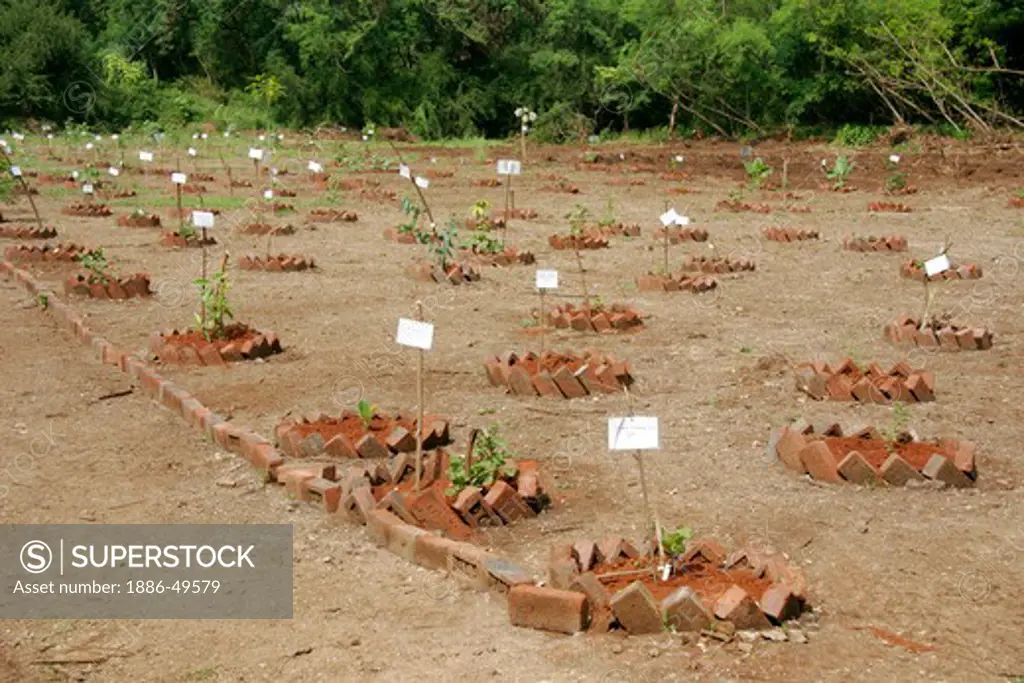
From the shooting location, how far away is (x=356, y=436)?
21.5 feet

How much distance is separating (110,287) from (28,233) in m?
4.94

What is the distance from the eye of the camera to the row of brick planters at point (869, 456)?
579 cm

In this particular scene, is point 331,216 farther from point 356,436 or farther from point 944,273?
point 356,436

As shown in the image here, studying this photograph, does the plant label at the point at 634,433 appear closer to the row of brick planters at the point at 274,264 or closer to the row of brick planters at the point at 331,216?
the row of brick planters at the point at 274,264

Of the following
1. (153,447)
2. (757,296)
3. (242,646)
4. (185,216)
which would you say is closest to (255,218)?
(185,216)

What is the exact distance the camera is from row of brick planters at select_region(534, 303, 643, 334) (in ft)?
31.9

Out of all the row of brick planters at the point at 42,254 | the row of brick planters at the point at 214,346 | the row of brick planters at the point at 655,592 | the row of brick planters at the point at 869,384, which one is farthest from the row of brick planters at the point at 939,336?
the row of brick planters at the point at 42,254

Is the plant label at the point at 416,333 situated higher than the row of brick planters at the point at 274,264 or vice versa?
the plant label at the point at 416,333

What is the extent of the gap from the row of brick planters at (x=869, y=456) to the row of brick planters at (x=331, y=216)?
12.8 m

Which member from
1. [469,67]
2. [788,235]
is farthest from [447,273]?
[469,67]

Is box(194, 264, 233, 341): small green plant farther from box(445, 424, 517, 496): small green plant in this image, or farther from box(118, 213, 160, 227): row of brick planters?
box(118, 213, 160, 227): row of brick planters

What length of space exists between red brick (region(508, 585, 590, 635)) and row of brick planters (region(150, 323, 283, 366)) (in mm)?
4885

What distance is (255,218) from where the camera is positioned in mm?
17031

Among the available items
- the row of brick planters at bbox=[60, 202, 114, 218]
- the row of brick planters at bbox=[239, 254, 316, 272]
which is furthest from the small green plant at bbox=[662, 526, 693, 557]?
the row of brick planters at bbox=[60, 202, 114, 218]
